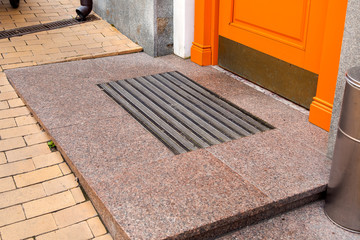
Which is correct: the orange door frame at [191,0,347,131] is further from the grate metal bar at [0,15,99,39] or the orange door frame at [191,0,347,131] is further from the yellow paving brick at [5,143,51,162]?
the grate metal bar at [0,15,99,39]

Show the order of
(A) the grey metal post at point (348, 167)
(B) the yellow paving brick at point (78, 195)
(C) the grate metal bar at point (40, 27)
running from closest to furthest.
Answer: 1. (A) the grey metal post at point (348, 167)
2. (B) the yellow paving brick at point (78, 195)
3. (C) the grate metal bar at point (40, 27)

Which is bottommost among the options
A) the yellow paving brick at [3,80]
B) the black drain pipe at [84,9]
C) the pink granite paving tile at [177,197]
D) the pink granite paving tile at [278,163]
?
the yellow paving brick at [3,80]

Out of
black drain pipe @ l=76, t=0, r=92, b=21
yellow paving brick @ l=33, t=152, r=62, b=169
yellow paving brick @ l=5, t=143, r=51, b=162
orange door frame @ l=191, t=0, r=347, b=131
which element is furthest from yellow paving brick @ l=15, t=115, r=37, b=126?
black drain pipe @ l=76, t=0, r=92, b=21

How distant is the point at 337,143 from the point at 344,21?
36.7 inches

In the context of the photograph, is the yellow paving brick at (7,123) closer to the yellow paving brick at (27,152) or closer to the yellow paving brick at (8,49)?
the yellow paving brick at (27,152)

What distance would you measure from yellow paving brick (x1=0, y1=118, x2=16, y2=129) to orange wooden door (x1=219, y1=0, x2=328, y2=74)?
216cm

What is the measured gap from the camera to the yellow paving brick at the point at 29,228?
250 cm

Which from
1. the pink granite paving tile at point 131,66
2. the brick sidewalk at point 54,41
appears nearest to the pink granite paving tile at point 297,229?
the pink granite paving tile at point 131,66

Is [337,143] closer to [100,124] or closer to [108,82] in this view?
[100,124]

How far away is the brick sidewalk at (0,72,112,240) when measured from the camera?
255 cm

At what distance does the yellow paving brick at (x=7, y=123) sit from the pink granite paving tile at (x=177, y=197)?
4.06 feet

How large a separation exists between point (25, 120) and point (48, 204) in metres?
1.18

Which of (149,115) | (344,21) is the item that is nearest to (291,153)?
(344,21)

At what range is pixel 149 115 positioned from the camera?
3604mm
